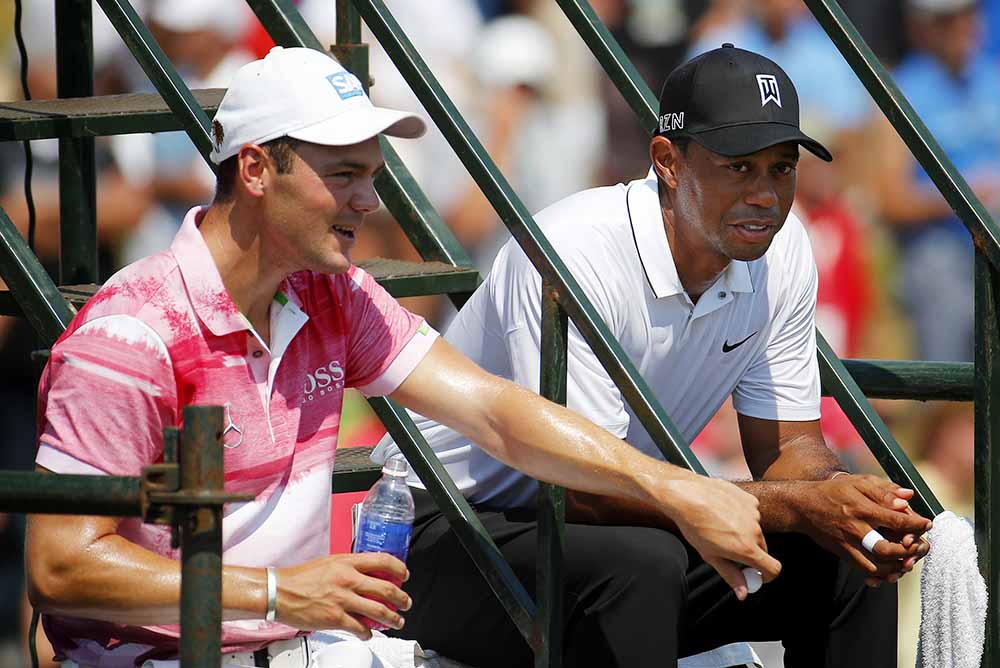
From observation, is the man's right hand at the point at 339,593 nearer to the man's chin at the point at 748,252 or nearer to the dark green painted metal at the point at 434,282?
the dark green painted metal at the point at 434,282

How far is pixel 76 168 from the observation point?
4.50 m

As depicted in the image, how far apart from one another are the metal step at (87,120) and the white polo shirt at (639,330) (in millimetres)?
819

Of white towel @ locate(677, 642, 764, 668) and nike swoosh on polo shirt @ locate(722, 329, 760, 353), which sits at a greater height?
nike swoosh on polo shirt @ locate(722, 329, 760, 353)

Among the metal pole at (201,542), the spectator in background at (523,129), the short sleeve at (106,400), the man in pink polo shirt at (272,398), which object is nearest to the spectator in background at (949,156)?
the spectator in background at (523,129)

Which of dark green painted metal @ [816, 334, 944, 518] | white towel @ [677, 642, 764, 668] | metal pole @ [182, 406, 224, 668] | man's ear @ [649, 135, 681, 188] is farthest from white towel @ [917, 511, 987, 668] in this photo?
metal pole @ [182, 406, 224, 668]

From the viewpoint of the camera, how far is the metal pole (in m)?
2.35

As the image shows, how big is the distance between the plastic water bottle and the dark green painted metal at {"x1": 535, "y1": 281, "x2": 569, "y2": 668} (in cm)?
26

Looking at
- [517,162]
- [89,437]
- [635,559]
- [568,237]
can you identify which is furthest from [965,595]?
[517,162]

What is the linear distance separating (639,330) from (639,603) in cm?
61

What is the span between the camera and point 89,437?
284 centimetres

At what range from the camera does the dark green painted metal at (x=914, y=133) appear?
12.0ft

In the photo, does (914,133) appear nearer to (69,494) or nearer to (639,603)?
(639,603)

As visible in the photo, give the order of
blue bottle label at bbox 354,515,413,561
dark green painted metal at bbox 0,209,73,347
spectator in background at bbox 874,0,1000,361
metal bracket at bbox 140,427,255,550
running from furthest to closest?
spectator in background at bbox 874,0,1000,361, dark green painted metal at bbox 0,209,73,347, blue bottle label at bbox 354,515,413,561, metal bracket at bbox 140,427,255,550

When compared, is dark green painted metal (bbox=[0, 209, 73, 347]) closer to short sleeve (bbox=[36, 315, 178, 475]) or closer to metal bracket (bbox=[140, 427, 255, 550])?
short sleeve (bbox=[36, 315, 178, 475])
